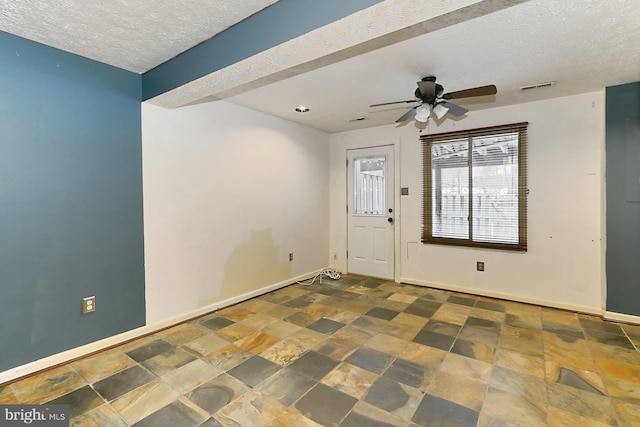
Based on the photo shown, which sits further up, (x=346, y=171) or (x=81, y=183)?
(x=346, y=171)

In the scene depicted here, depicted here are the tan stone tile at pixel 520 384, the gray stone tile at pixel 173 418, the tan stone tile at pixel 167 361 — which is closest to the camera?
the gray stone tile at pixel 173 418

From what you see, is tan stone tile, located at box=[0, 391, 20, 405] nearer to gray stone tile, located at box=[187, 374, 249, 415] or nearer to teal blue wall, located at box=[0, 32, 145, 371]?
teal blue wall, located at box=[0, 32, 145, 371]

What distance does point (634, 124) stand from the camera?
3.12 metres

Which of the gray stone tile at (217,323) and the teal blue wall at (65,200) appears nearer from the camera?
the teal blue wall at (65,200)

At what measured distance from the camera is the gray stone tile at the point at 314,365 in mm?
2268

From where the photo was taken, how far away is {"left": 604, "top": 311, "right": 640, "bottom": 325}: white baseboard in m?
3.13

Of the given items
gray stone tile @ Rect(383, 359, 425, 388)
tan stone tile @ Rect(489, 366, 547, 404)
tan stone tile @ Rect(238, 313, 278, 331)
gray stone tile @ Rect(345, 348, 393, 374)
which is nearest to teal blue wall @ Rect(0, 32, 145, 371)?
tan stone tile @ Rect(238, 313, 278, 331)

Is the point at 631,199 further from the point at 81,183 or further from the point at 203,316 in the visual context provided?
the point at 81,183

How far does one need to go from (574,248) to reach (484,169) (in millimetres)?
1362

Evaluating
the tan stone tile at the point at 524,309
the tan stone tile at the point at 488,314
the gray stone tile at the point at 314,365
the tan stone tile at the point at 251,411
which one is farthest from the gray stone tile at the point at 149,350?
the tan stone tile at the point at 524,309

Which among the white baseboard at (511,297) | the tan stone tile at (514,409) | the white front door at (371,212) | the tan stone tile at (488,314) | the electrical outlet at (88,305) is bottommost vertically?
the tan stone tile at (514,409)

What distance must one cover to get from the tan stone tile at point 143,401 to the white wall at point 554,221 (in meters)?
3.64

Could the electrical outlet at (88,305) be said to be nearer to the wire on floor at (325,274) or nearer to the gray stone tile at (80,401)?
the gray stone tile at (80,401)

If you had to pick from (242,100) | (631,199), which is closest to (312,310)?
(242,100)
